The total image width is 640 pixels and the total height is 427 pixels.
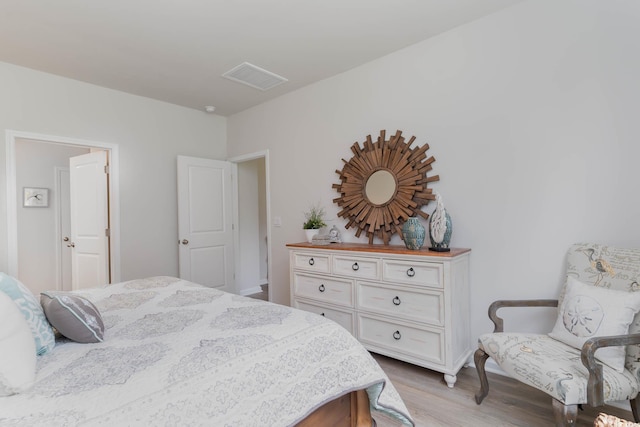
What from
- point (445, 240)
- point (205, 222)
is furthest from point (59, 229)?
point (445, 240)

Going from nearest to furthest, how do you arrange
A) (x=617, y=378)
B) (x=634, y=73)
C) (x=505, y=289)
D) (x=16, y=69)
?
(x=617, y=378) < (x=634, y=73) < (x=505, y=289) < (x=16, y=69)

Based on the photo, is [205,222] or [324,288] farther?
[205,222]

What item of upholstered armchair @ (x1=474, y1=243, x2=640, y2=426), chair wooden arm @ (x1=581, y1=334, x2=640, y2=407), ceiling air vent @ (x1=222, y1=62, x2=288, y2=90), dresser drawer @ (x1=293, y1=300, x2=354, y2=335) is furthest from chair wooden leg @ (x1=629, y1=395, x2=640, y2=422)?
ceiling air vent @ (x1=222, y1=62, x2=288, y2=90)

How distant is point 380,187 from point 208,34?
1.89 m

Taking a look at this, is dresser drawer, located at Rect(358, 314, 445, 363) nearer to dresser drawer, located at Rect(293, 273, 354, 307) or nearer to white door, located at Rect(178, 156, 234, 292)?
dresser drawer, located at Rect(293, 273, 354, 307)

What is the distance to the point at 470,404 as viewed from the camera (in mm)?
1985

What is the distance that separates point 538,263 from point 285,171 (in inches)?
105

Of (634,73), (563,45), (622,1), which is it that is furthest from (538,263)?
(622,1)

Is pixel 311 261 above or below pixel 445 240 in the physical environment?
below

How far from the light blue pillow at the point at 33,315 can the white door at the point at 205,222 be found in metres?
2.78

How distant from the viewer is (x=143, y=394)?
92cm

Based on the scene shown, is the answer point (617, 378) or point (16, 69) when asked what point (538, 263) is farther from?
point (16, 69)

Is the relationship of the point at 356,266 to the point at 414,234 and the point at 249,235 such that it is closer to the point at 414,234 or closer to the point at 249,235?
the point at 414,234

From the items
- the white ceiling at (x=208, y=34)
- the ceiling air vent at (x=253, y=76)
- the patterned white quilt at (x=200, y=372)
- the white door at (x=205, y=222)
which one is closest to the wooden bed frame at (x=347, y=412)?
→ the patterned white quilt at (x=200, y=372)
